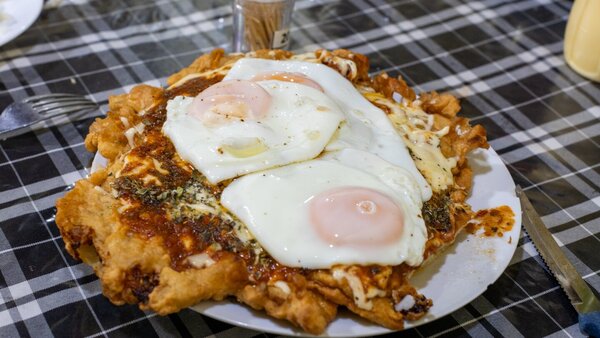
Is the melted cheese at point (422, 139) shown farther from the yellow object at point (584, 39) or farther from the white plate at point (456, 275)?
the yellow object at point (584, 39)

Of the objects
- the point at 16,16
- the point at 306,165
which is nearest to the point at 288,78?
the point at 306,165

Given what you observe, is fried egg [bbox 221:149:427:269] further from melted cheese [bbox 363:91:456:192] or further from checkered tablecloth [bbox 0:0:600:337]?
checkered tablecloth [bbox 0:0:600:337]

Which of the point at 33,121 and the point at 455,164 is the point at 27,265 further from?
the point at 455,164

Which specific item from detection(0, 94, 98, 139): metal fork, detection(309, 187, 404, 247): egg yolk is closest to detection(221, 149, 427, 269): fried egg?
detection(309, 187, 404, 247): egg yolk

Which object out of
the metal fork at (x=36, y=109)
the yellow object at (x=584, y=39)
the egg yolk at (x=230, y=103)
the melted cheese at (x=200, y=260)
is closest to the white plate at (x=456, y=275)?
the melted cheese at (x=200, y=260)

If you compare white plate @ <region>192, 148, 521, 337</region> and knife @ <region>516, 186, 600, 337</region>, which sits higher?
white plate @ <region>192, 148, 521, 337</region>

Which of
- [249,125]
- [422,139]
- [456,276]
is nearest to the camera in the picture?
[456,276]

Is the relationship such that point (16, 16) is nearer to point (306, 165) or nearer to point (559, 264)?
point (306, 165)
